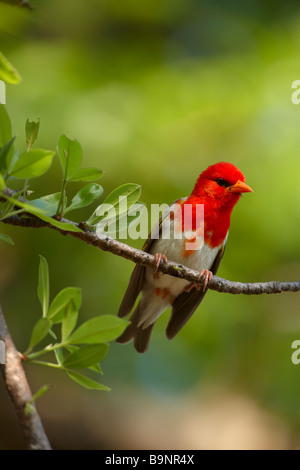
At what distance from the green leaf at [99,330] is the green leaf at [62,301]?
0.05 meters

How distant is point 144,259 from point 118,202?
7.8 inches

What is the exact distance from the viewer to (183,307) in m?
2.41

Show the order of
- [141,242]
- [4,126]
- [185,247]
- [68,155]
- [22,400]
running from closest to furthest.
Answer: [22,400]
[4,126]
[68,155]
[185,247]
[141,242]

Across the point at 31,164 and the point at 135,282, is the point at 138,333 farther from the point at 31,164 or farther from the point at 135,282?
the point at 31,164

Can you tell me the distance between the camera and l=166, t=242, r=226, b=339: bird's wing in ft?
7.65

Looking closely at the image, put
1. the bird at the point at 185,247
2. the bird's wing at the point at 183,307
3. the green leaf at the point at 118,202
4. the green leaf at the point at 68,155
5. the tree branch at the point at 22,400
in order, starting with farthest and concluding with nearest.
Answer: the bird's wing at the point at 183,307
the bird at the point at 185,247
the green leaf at the point at 118,202
the green leaf at the point at 68,155
the tree branch at the point at 22,400

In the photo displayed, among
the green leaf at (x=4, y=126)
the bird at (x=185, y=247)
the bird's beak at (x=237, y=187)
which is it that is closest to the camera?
the green leaf at (x=4, y=126)

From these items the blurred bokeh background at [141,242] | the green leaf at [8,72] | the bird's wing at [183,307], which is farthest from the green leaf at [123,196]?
the blurred bokeh background at [141,242]

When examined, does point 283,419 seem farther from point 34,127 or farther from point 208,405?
point 34,127

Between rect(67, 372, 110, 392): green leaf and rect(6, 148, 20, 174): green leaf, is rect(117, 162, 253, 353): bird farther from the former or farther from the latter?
rect(6, 148, 20, 174): green leaf

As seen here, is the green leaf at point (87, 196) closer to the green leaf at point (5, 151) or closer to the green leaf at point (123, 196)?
the green leaf at point (123, 196)

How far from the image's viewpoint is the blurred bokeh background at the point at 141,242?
2982 mm

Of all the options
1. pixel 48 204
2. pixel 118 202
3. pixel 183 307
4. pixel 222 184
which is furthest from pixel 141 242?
pixel 48 204

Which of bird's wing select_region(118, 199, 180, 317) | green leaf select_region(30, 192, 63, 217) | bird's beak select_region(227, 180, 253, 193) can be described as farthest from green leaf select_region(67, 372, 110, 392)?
bird's beak select_region(227, 180, 253, 193)
